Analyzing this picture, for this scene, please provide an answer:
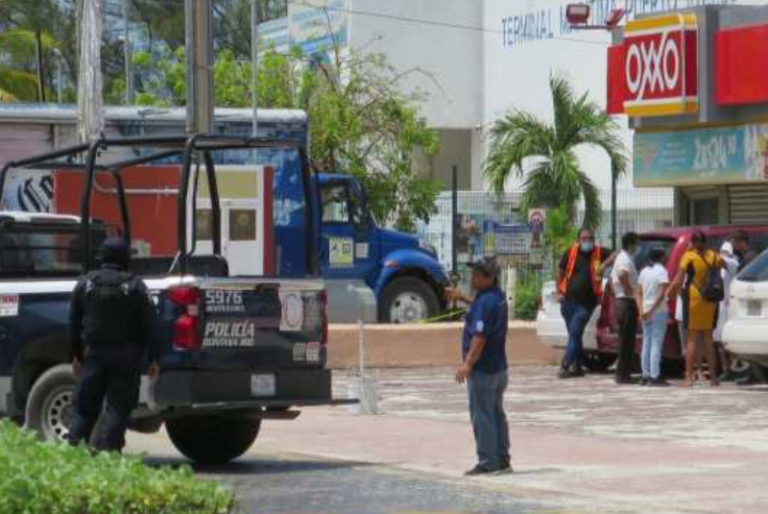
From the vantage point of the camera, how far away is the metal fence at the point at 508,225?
35125 millimetres

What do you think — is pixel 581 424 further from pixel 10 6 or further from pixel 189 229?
pixel 10 6

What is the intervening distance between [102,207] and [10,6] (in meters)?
45.5

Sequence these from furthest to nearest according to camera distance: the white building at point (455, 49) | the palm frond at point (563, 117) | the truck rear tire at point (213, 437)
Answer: the white building at point (455, 49) < the palm frond at point (563, 117) < the truck rear tire at point (213, 437)

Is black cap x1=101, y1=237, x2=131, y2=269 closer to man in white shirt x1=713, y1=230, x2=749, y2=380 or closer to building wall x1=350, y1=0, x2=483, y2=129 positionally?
man in white shirt x1=713, y1=230, x2=749, y2=380

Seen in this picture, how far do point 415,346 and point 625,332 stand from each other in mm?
4654

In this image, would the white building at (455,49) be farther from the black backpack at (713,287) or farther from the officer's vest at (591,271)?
the black backpack at (713,287)

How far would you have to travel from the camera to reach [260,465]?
53.5 feet

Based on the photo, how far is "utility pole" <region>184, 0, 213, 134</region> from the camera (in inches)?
907

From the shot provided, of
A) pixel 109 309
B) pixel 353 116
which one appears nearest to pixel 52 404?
pixel 109 309

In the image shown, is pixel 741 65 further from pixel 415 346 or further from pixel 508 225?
pixel 508 225

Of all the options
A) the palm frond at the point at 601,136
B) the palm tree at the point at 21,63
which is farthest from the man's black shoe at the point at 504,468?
the palm tree at the point at 21,63

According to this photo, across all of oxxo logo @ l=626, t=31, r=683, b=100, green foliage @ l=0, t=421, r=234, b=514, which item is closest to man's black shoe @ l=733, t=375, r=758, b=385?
oxxo logo @ l=626, t=31, r=683, b=100

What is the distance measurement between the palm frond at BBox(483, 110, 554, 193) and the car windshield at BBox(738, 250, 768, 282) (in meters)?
→ 18.4

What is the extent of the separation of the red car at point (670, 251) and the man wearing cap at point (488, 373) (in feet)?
30.3
